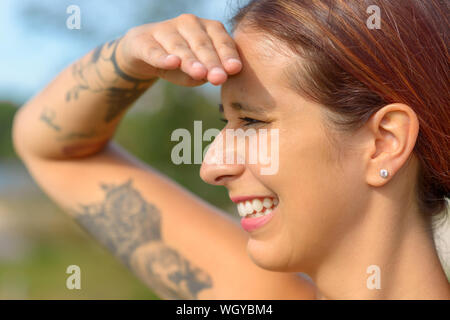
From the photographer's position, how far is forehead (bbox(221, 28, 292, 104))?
64.9 inches

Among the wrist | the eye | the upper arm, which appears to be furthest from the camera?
the upper arm

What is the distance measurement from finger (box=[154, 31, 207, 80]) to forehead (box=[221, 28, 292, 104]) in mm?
207

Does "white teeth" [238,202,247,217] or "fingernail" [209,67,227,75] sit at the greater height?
"fingernail" [209,67,227,75]

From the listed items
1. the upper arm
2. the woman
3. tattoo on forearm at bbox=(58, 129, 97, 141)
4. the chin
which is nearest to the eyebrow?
the woman

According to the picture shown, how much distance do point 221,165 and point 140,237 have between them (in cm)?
71

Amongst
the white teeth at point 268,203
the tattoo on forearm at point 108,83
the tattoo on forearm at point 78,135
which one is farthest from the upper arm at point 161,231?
the white teeth at point 268,203

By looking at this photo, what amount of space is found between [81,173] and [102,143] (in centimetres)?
17

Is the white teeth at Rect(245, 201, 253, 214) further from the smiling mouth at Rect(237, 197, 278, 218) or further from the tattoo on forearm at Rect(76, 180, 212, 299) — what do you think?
the tattoo on forearm at Rect(76, 180, 212, 299)

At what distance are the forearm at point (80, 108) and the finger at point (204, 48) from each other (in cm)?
46

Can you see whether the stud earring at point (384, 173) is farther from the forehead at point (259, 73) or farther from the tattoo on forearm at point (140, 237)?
the tattoo on forearm at point (140, 237)

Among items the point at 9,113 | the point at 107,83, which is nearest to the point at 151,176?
the point at 107,83

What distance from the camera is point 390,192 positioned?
5.64ft

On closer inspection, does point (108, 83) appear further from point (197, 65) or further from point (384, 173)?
point (384, 173)

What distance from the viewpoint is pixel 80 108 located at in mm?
2215
